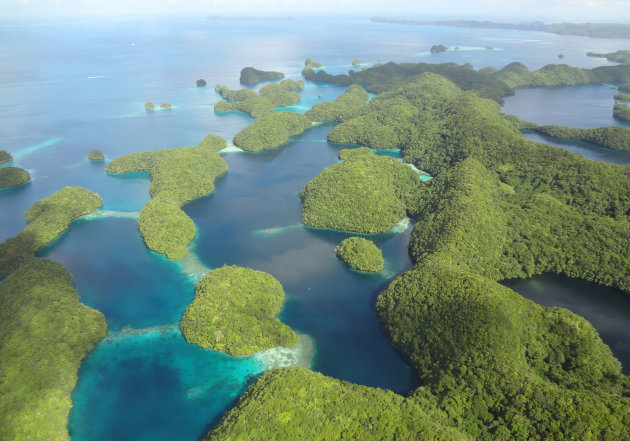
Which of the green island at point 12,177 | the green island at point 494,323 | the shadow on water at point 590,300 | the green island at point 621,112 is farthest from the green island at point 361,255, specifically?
the green island at point 621,112

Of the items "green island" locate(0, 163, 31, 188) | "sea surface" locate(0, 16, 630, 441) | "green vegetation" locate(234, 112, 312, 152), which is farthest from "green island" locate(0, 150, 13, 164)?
"green vegetation" locate(234, 112, 312, 152)

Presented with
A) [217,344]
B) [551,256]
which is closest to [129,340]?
[217,344]

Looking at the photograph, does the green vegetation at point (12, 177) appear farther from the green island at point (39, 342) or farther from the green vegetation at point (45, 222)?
the green island at point (39, 342)

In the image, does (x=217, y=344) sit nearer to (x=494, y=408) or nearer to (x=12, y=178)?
(x=494, y=408)

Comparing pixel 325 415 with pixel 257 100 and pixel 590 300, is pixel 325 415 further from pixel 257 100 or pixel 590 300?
pixel 257 100

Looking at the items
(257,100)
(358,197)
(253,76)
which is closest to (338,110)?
(257,100)
